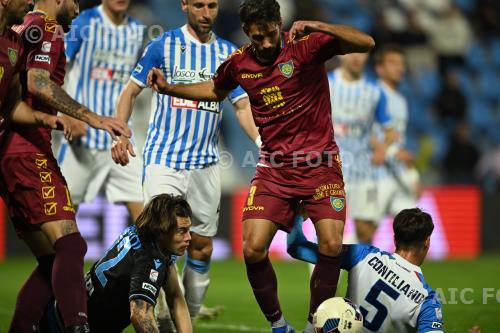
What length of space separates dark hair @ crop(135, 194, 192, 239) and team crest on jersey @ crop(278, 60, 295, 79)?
111cm

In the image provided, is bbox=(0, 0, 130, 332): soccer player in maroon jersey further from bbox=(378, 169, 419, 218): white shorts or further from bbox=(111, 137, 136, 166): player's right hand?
bbox=(378, 169, 419, 218): white shorts

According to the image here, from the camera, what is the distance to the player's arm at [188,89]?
623cm

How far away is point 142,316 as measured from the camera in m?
5.18

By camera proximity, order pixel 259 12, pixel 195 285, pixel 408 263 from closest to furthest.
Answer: pixel 408 263
pixel 259 12
pixel 195 285

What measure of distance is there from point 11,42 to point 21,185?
0.82m

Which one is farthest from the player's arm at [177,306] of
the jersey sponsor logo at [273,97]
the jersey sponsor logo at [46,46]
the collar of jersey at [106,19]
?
the collar of jersey at [106,19]

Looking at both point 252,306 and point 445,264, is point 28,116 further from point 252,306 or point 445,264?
point 445,264

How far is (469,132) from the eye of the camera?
16469mm

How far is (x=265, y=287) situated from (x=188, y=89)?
4.67 ft

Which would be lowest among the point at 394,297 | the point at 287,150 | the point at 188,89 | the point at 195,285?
the point at 195,285

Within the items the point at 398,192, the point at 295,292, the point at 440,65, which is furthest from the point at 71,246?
the point at 440,65

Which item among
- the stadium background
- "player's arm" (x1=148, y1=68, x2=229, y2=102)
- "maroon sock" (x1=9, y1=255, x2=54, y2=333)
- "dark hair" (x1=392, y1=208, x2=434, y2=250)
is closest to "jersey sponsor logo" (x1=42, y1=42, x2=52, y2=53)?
"player's arm" (x1=148, y1=68, x2=229, y2=102)
